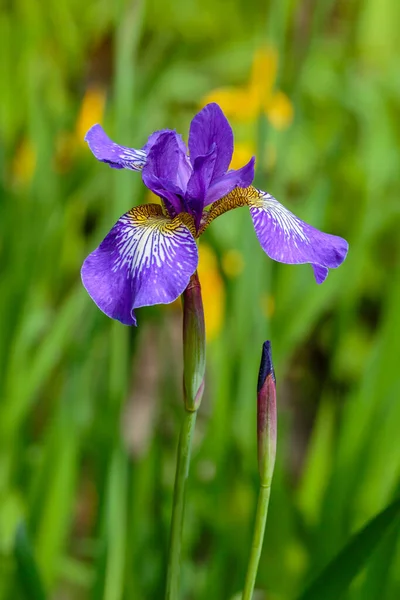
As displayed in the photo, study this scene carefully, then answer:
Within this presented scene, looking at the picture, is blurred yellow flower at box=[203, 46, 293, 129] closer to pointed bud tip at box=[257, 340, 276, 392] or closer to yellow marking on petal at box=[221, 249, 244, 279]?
yellow marking on petal at box=[221, 249, 244, 279]

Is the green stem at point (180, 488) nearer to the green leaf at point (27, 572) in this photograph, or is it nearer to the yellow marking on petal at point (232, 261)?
the green leaf at point (27, 572)

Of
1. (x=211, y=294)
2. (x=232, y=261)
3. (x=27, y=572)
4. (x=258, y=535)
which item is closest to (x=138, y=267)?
(x=258, y=535)

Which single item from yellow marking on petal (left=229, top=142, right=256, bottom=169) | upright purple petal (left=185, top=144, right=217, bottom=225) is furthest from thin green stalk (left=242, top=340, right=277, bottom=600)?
yellow marking on petal (left=229, top=142, right=256, bottom=169)

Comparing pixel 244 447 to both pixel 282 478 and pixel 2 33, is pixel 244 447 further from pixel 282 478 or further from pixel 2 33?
pixel 2 33

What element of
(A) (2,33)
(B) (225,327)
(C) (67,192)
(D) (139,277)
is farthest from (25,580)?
(A) (2,33)

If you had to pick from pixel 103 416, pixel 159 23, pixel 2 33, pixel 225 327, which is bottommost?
pixel 103 416

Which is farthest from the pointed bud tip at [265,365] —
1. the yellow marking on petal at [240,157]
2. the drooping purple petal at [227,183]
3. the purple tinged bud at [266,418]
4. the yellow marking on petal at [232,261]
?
the yellow marking on petal at [240,157]
